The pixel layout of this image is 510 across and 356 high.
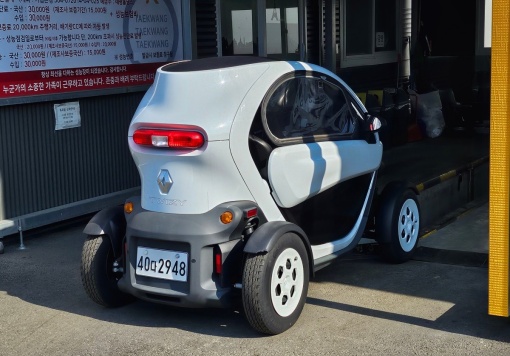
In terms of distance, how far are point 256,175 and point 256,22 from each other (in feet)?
17.4

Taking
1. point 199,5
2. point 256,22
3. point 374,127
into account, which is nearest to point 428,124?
point 256,22

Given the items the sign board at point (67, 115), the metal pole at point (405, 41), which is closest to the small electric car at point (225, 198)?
the sign board at point (67, 115)

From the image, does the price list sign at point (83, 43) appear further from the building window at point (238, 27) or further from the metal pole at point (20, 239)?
the metal pole at point (20, 239)

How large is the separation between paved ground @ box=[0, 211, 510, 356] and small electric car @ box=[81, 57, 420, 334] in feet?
0.79

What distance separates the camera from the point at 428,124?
1341cm

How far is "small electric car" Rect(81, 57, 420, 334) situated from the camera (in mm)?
5531

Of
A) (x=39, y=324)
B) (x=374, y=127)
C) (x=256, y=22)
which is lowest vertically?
(x=39, y=324)

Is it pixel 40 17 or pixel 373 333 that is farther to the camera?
pixel 40 17

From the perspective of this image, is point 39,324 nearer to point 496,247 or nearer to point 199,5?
point 496,247

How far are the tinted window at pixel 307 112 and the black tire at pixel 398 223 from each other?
2.34 ft

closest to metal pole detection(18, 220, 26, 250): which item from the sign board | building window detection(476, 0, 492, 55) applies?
the sign board

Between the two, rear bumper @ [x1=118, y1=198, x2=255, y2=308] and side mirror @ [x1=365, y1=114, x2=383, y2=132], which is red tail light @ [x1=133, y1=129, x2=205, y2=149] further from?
side mirror @ [x1=365, y1=114, x2=383, y2=132]

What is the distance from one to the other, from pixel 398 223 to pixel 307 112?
1364 mm

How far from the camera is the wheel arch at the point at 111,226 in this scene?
20.0ft
